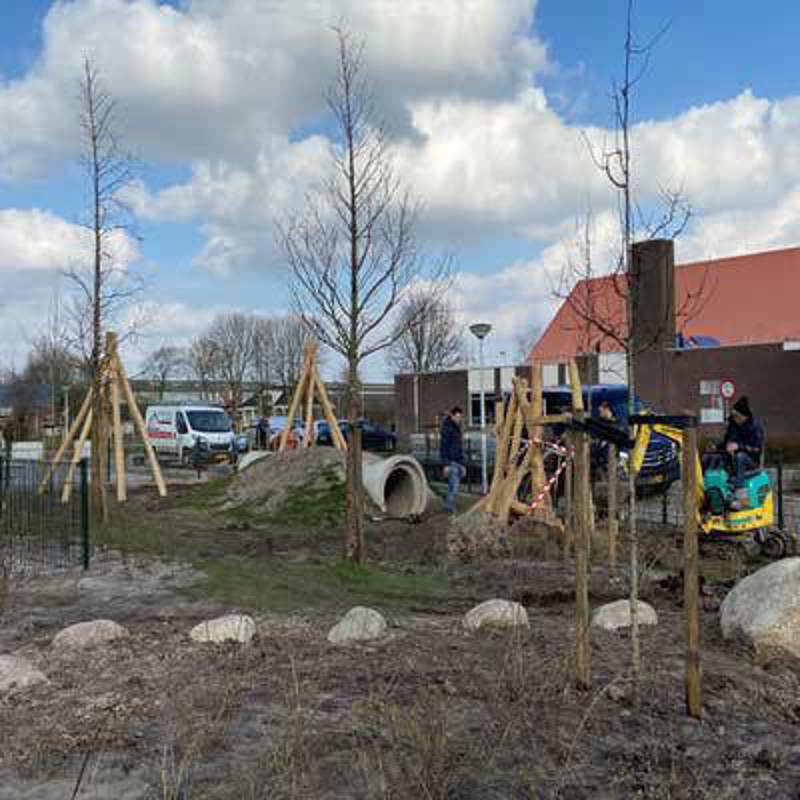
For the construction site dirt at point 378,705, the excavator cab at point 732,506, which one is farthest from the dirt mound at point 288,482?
the construction site dirt at point 378,705

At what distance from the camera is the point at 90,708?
509 centimetres

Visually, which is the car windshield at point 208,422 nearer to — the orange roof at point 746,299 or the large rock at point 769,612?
the orange roof at point 746,299

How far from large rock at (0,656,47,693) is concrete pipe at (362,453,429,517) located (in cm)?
966

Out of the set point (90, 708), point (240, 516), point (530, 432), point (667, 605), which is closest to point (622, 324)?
point (667, 605)

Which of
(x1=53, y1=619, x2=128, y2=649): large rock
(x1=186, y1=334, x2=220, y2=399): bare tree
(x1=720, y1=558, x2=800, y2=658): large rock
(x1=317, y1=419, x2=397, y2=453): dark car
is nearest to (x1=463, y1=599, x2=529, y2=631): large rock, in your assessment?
(x1=720, y1=558, x2=800, y2=658): large rock

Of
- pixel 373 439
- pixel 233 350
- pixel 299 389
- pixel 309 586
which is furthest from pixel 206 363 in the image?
pixel 309 586

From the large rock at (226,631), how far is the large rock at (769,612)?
10.6 feet

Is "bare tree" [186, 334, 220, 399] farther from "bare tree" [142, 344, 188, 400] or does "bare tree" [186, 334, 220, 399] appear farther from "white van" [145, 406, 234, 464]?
"white van" [145, 406, 234, 464]

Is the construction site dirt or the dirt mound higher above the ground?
the dirt mound

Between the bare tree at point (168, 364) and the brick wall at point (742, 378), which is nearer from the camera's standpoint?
the brick wall at point (742, 378)

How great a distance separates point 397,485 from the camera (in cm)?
1659

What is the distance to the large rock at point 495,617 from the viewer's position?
677cm

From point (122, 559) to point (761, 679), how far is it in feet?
23.4

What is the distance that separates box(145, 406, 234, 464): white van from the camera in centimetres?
3183
